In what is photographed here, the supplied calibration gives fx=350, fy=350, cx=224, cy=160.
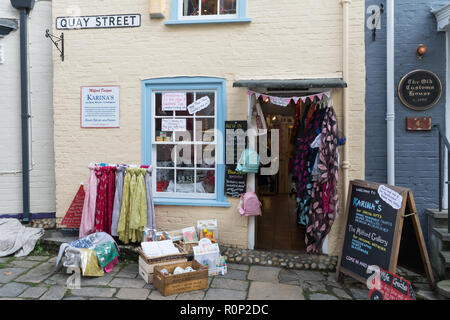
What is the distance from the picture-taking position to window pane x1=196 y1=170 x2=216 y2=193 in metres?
5.75

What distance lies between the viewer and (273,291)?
4.34m

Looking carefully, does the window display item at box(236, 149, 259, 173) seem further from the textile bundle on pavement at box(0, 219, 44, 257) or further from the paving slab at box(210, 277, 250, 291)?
the textile bundle on pavement at box(0, 219, 44, 257)

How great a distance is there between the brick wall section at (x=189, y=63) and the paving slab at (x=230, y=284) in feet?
3.20

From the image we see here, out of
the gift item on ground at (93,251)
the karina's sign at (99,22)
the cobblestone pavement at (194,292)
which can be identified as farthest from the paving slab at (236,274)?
the karina's sign at (99,22)

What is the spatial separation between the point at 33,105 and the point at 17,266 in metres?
2.85

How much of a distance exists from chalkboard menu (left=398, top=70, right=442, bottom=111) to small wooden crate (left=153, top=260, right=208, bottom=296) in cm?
371

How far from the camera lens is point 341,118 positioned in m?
5.21

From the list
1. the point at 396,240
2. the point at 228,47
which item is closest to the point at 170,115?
the point at 228,47

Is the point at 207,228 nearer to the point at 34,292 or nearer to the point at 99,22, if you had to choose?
the point at 34,292

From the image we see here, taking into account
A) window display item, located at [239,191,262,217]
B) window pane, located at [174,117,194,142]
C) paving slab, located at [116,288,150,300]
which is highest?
window pane, located at [174,117,194,142]

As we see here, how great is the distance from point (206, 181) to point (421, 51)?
3.72 m

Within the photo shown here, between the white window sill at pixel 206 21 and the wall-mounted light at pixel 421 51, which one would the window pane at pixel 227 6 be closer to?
the white window sill at pixel 206 21

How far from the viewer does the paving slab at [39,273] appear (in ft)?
15.0

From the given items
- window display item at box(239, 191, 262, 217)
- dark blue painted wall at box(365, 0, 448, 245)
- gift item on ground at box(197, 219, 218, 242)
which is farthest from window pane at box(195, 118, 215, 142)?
dark blue painted wall at box(365, 0, 448, 245)
